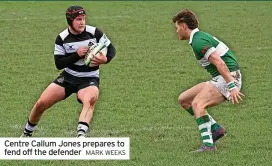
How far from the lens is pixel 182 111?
43.3 feet

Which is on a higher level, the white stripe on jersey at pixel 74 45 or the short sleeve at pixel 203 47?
the white stripe on jersey at pixel 74 45

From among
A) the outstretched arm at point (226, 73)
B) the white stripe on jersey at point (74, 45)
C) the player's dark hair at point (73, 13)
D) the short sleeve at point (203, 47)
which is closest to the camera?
the outstretched arm at point (226, 73)

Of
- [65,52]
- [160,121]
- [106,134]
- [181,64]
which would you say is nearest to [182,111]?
[160,121]

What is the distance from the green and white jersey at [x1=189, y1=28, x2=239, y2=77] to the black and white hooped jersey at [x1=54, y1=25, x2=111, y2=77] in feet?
4.13

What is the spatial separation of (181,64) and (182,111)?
15.6 feet

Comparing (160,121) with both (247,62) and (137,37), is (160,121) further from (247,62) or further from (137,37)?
(137,37)

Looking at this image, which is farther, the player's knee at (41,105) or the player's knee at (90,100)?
the player's knee at (41,105)

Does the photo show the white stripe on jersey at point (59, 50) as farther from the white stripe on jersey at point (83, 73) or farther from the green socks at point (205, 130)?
the green socks at point (205, 130)

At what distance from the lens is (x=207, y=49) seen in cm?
1013

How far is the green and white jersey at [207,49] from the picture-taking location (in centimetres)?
1016

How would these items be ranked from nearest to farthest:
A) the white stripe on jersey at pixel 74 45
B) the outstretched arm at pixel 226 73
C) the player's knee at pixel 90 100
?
the outstretched arm at pixel 226 73 → the player's knee at pixel 90 100 → the white stripe on jersey at pixel 74 45

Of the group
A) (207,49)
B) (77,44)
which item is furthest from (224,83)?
(77,44)

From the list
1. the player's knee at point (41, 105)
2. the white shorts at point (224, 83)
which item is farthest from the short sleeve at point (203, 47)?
the player's knee at point (41, 105)

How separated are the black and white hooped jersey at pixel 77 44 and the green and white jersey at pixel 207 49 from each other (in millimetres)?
1259
